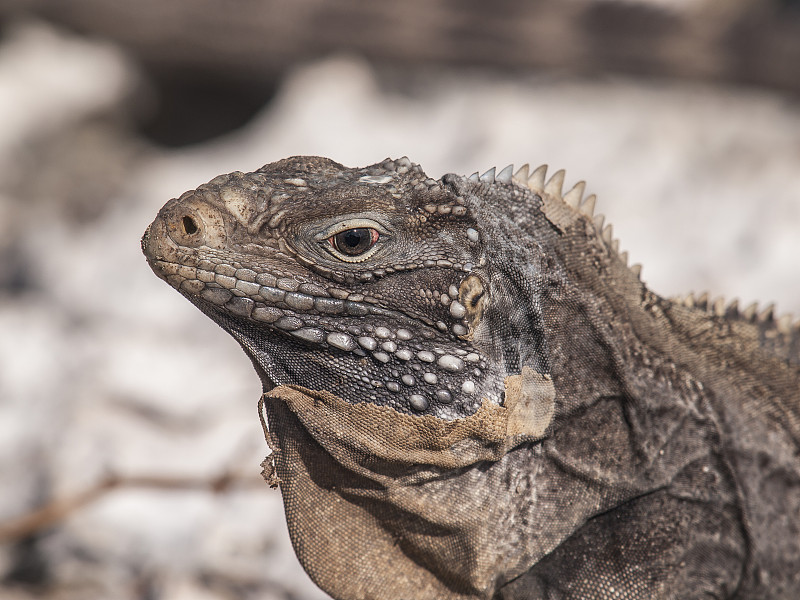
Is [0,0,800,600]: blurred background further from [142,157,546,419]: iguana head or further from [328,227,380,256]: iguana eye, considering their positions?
[328,227,380,256]: iguana eye

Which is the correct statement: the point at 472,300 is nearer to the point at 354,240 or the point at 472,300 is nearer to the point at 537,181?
the point at 354,240

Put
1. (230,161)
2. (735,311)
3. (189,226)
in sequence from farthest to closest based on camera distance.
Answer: (230,161) < (735,311) < (189,226)

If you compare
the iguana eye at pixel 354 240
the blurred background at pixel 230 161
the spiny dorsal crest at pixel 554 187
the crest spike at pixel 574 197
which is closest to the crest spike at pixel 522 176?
the spiny dorsal crest at pixel 554 187

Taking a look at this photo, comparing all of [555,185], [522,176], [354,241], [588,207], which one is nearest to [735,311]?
[588,207]

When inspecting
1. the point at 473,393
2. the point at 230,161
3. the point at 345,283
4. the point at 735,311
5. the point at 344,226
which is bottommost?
the point at 473,393

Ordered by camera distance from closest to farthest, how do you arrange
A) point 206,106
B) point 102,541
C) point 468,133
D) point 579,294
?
point 579,294 → point 102,541 → point 468,133 → point 206,106

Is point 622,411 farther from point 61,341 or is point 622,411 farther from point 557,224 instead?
point 61,341

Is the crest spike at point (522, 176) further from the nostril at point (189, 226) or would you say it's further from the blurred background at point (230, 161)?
the blurred background at point (230, 161)

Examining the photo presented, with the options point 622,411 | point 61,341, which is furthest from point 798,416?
point 61,341
